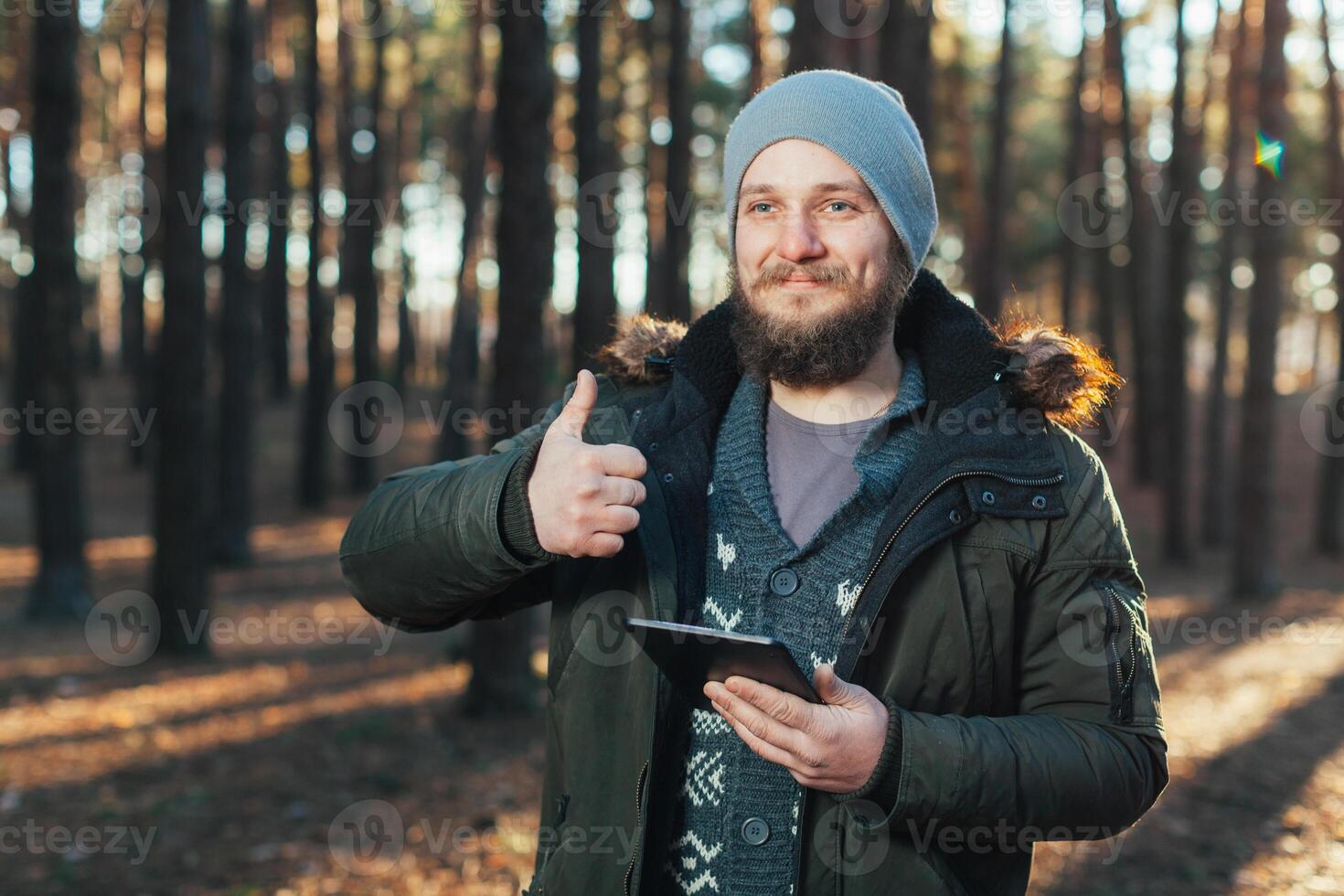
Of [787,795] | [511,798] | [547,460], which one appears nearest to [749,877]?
[787,795]

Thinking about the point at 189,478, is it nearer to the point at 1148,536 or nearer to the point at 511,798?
the point at 511,798

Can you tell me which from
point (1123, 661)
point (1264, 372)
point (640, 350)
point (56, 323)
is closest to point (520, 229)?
point (640, 350)

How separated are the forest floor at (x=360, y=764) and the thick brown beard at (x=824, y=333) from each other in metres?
3.89

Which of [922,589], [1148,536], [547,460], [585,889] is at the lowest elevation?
[1148,536]

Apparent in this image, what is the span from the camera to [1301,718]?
9.00m

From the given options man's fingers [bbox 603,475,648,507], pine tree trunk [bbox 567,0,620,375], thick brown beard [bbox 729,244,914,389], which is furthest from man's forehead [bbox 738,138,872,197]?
pine tree trunk [bbox 567,0,620,375]

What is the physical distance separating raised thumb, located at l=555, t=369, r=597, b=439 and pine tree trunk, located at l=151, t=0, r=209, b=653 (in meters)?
9.19

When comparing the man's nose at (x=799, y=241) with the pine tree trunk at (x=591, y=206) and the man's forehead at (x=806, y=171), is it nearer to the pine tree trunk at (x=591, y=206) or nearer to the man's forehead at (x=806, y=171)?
the man's forehead at (x=806, y=171)

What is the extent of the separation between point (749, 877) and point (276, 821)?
5183 mm

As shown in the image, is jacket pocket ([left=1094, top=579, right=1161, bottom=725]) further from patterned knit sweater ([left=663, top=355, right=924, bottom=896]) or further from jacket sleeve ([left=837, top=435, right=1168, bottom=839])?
patterned knit sweater ([left=663, top=355, right=924, bottom=896])

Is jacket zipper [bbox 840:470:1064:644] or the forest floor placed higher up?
jacket zipper [bbox 840:470:1064:644]

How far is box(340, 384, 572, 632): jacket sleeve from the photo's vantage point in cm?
230

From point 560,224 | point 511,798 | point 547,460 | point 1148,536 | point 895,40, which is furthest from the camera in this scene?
point 560,224

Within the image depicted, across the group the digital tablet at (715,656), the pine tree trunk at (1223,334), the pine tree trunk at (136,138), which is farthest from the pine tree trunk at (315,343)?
the digital tablet at (715,656)
